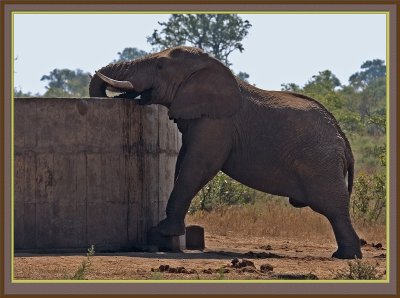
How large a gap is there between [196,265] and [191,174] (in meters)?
2.04

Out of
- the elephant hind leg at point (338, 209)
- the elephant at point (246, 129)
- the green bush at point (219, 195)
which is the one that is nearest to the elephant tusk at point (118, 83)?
the elephant at point (246, 129)

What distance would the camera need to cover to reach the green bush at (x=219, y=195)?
23844 millimetres

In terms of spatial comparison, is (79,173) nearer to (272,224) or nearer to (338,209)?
(338,209)

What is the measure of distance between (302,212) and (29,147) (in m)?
7.88

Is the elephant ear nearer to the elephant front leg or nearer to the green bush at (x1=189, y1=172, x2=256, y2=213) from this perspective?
the elephant front leg

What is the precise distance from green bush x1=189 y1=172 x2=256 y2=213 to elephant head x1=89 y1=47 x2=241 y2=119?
6.15 meters

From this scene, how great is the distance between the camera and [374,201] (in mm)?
25766

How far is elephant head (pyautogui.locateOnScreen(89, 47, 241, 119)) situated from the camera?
17281 millimetres

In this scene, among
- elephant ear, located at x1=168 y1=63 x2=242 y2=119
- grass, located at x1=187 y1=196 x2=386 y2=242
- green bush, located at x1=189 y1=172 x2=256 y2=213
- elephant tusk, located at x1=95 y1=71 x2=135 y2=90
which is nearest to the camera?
elephant tusk, located at x1=95 y1=71 x2=135 y2=90

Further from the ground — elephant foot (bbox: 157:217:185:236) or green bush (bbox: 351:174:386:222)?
green bush (bbox: 351:174:386:222)

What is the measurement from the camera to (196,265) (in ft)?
49.7

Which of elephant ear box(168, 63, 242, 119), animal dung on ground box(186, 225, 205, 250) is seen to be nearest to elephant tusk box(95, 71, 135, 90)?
elephant ear box(168, 63, 242, 119)

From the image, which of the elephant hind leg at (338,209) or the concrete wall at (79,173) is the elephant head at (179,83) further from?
the elephant hind leg at (338,209)

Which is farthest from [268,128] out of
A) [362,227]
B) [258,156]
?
[362,227]
